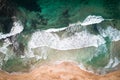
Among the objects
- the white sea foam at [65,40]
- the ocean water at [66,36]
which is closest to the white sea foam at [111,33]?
the ocean water at [66,36]

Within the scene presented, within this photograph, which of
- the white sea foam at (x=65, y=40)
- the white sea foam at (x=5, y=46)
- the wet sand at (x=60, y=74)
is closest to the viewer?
the wet sand at (x=60, y=74)

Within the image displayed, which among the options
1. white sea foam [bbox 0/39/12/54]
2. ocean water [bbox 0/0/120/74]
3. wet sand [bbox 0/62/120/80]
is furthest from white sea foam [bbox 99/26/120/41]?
white sea foam [bbox 0/39/12/54]

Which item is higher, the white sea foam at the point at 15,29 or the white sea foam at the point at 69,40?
the white sea foam at the point at 15,29

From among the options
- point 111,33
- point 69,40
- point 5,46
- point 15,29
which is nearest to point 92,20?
point 111,33

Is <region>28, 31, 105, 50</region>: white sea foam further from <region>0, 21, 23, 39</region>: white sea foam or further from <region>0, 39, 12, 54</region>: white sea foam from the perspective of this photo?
<region>0, 39, 12, 54</region>: white sea foam

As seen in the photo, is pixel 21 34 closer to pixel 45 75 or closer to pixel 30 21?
pixel 30 21

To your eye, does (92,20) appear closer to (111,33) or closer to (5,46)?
(111,33)

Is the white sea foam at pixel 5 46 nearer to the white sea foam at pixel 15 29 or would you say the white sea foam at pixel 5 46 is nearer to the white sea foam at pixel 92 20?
the white sea foam at pixel 15 29
